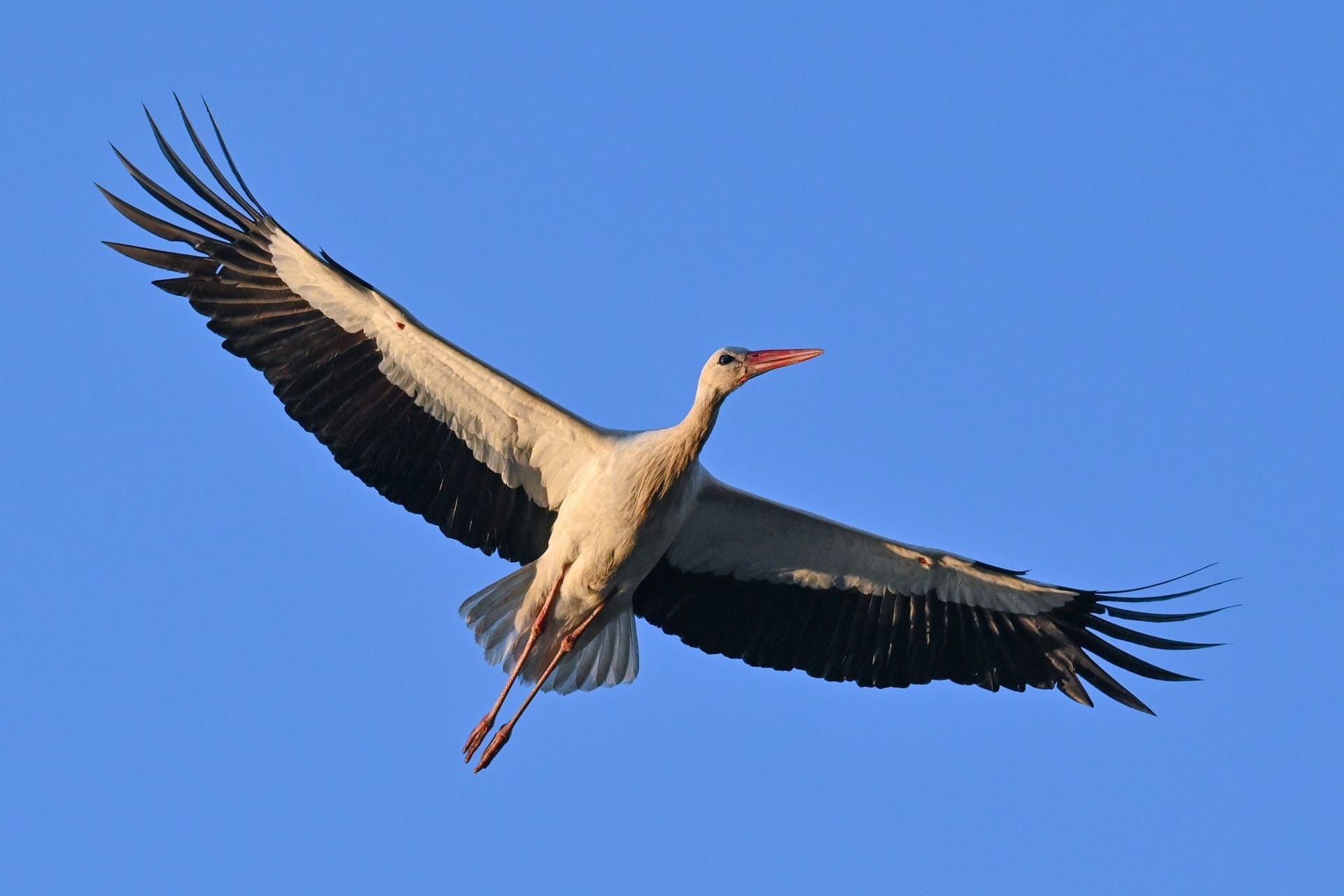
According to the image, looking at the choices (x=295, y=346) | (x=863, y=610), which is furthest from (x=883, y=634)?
(x=295, y=346)

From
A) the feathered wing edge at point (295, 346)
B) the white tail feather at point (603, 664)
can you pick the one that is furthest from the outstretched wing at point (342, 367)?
the white tail feather at point (603, 664)

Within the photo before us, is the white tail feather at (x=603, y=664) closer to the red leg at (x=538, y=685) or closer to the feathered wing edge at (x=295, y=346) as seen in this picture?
the red leg at (x=538, y=685)

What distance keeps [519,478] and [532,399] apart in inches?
24.1

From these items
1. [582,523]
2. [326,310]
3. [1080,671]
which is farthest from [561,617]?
[1080,671]

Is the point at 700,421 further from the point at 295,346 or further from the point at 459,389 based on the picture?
the point at 295,346

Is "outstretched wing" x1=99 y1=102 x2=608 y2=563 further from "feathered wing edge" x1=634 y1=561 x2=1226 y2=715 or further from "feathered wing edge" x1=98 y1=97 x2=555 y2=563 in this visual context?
"feathered wing edge" x1=634 y1=561 x2=1226 y2=715

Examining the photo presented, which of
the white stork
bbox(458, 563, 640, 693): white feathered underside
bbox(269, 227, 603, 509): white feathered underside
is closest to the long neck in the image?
the white stork

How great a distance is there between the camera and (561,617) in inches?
440

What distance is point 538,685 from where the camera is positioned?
11.4m

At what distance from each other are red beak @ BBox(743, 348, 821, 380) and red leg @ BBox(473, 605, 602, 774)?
154 cm

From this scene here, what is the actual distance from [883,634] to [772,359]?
1809 mm

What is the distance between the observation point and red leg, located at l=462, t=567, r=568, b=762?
437 inches

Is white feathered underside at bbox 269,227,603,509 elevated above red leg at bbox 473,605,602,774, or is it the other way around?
white feathered underside at bbox 269,227,603,509

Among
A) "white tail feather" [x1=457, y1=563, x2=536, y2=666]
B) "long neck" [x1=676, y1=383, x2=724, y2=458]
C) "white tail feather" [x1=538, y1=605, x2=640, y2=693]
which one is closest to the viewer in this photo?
"long neck" [x1=676, y1=383, x2=724, y2=458]
